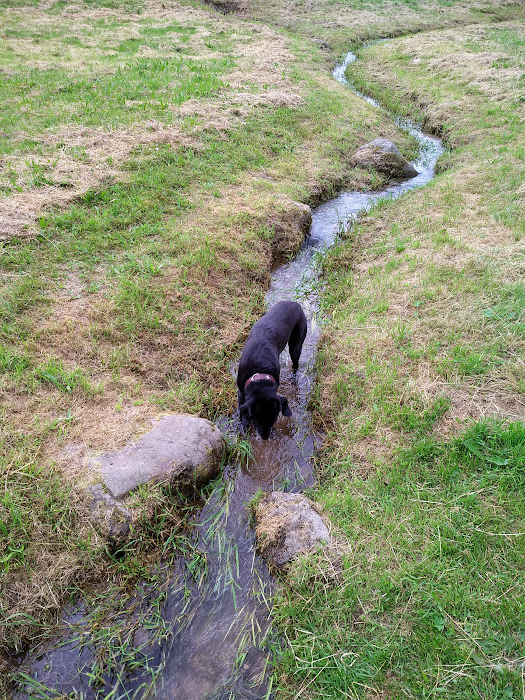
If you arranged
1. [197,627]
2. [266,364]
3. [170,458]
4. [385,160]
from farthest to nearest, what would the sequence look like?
[385,160] → [266,364] → [170,458] → [197,627]

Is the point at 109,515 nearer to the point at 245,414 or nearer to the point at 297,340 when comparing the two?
the point at 245,414

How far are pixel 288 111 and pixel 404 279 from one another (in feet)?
25.7

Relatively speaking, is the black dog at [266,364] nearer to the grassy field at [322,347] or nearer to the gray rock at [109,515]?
the grassy field at [322,347]

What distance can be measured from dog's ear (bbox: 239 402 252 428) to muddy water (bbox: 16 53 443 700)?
45 centimetres

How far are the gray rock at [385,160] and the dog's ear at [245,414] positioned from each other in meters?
8.32

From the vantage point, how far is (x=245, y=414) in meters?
4.42

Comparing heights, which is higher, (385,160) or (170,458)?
(385,160)

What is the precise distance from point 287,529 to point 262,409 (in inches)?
49.3

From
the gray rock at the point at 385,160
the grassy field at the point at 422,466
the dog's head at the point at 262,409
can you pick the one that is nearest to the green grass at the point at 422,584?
the grassy field at the point at 422,466

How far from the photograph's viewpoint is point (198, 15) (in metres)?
21.8

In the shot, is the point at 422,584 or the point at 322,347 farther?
the point at 322,347

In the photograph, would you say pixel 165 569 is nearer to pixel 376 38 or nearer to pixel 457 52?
pixel 457 52

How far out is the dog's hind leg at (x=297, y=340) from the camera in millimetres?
5402

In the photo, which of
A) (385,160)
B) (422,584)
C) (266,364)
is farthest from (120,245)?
(385,160)
